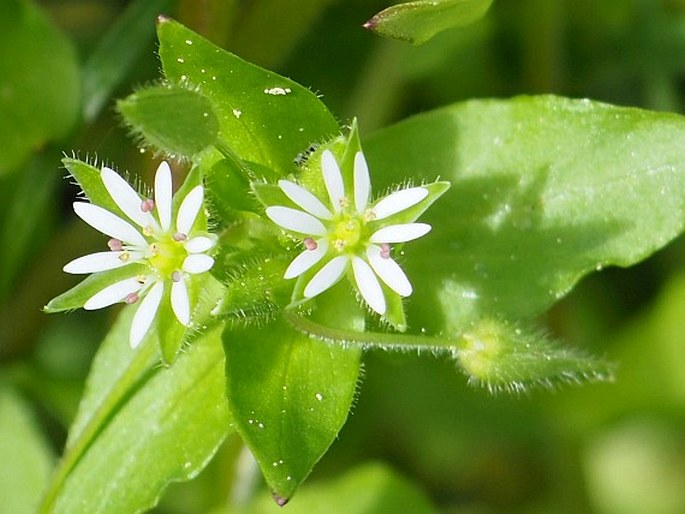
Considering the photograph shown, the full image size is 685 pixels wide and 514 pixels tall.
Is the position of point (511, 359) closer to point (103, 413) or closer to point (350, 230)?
point (350, 230)

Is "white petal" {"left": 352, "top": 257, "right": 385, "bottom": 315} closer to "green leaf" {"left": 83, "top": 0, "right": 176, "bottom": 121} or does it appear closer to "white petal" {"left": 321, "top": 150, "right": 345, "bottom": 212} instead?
"white petal" {"left": 321, "top": 150, "right": 345, "bottom": 212}

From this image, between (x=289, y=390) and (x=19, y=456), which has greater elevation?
(x=289, y=390)

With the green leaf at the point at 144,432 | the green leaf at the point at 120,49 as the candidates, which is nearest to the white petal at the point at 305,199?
the green leaf at the point at 144,432

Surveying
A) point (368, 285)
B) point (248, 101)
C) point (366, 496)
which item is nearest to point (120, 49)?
point (248, 101)

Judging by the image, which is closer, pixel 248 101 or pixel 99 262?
pixel 99 262

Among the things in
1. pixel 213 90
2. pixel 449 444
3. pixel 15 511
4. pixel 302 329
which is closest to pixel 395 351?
pixel 302 329

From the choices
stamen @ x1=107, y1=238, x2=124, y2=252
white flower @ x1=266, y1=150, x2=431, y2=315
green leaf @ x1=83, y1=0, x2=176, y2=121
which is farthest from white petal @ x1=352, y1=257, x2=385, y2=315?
green leaf @ x1=83, y1=0, x2=176, y2=121
